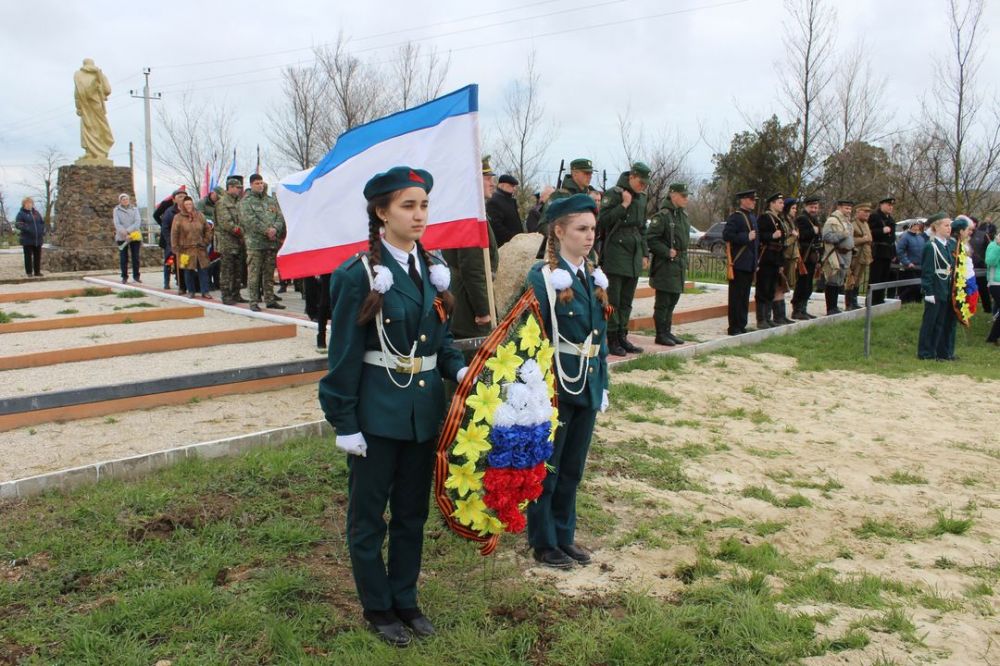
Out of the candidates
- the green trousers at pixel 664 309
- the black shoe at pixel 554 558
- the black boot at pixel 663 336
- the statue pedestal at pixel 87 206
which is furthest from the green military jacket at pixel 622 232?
the statue pedestal at pixel 87 206

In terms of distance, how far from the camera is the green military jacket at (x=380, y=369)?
10.7 feet

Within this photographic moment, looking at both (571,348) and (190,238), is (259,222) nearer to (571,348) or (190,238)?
(190,238)

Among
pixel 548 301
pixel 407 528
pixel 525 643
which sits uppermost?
pixel 548 301

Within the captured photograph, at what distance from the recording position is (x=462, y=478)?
11.3 feet

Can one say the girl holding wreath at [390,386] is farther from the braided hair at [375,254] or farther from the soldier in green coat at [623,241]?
the soldier in green coat at [623,241]

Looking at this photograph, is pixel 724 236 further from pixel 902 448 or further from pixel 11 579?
pixel 11 579

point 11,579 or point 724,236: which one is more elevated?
point 724,236

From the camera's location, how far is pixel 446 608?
3.76 m

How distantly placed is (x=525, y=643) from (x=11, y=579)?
252 cm

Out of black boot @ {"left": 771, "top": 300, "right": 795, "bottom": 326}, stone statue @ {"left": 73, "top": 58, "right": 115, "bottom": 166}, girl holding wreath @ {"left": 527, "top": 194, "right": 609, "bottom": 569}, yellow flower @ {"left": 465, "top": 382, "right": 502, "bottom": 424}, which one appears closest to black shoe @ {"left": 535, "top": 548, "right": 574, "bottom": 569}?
girl holding wreath @ {"left": 527, "top": 194, "right": 609, "bottom": 569}

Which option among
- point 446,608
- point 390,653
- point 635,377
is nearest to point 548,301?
point 446,608

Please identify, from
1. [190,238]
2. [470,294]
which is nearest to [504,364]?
[470,294]

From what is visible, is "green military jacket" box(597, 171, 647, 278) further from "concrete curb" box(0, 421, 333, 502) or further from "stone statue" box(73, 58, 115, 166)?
"stone statue" box(73, 58, 115, 166)

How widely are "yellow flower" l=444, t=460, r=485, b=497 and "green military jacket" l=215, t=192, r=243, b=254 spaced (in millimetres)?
10828
